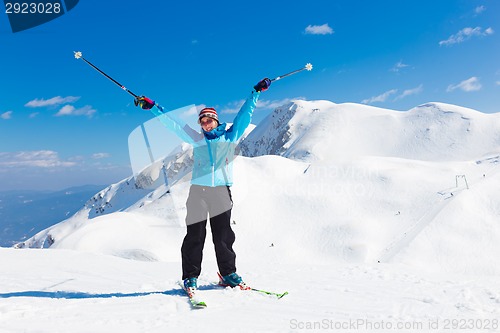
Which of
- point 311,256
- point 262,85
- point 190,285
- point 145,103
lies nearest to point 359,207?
point 311,256

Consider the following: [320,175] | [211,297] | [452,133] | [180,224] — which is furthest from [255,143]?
[211,297]

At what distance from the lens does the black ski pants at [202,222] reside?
20.9ft

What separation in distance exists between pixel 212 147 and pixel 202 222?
4.69ft

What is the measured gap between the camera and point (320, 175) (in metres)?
43.4

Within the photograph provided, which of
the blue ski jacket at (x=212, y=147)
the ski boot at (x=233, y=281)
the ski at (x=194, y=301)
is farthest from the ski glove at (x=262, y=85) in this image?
the ski at (x=194, y=301)

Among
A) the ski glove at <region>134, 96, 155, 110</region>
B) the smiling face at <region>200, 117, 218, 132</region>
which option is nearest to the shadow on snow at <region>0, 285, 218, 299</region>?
the smiling face at <region>200, 117, 218, 132</region>

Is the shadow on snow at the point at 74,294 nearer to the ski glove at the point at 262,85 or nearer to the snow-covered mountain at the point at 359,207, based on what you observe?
the ski glove at the point at 262,85

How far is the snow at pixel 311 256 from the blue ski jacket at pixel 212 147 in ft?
7.02

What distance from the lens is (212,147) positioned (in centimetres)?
646

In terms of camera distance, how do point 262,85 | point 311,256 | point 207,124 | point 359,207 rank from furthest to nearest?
1. point 359,207
2. point 311,256
3. point 262,85
4. point 207,124

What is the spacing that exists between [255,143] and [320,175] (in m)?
102

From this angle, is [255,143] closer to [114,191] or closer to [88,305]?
[114,191]

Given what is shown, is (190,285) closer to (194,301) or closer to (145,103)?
(194,301)

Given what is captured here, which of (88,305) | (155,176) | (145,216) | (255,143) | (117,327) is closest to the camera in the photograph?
(117,327)
